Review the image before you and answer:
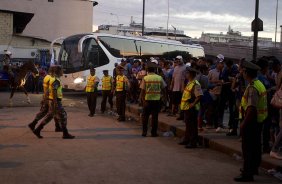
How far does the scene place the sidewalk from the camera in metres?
8.89

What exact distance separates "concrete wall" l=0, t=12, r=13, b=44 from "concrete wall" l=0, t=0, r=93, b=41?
18727 mm

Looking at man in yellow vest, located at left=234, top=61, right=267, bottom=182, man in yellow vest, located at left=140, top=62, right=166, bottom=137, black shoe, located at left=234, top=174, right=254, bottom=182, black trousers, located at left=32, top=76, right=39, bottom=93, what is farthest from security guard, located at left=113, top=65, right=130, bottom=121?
black trousers, located at left=32, top=76, right=39, bottom=93

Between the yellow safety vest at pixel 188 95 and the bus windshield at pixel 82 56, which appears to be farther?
the bus windshield at pixel 82 56

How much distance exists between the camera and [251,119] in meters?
7.71

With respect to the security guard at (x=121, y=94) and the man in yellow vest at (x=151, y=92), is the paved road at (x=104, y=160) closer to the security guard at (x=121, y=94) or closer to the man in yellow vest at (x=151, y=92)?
the man in yellow vest at (x=151, y=92)

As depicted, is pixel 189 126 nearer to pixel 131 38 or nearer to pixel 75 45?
pixel 75 45

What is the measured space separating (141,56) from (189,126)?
19111 millimetres

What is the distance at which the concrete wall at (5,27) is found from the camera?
36.1m

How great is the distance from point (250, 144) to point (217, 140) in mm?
3355

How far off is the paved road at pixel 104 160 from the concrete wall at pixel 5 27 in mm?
23357

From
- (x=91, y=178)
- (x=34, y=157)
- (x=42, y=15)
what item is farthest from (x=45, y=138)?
(x=42, y=15)

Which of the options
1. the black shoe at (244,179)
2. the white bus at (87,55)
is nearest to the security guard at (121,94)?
the black shoe at (244,179)

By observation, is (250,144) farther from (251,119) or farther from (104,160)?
(104,160)

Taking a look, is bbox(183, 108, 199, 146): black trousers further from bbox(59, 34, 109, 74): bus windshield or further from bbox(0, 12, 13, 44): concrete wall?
bbox(0, 12, 13, 44): concrete wall
